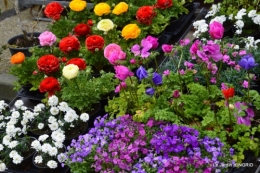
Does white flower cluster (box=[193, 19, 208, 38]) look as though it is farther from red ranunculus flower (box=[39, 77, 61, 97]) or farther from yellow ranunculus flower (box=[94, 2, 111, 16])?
red ranunculus flower (box=[39, 77, 61, 97])

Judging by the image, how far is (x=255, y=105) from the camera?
2762 mm

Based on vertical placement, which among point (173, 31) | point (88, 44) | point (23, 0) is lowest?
point (23, 0)

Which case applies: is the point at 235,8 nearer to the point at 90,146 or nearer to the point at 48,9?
the point at 48,9

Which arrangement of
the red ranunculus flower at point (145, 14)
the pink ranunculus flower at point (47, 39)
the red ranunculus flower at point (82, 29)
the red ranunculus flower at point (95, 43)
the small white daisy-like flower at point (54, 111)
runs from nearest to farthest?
the small white daisy-like flower at point (54, 111) → the red ranunculus flower at point (95, 43) → the pink ranunculus flower at point (47, 39) → the red ranunculus flower at point (145, 14) → the red ranunculus flower at point (82, 29)

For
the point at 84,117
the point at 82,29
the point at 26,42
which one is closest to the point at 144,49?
the point at 84,117

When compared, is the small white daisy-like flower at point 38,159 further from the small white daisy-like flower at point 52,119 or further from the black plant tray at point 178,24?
the black plant tray at point 178,24

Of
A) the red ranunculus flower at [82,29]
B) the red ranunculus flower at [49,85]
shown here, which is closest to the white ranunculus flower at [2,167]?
the red ranunculus flower at [49,85]

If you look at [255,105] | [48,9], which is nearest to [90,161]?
[255,105]

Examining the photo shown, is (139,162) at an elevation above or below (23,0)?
above

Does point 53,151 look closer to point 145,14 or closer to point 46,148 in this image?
point 46,148

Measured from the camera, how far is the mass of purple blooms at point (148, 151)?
238cm

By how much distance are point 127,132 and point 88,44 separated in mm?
1133

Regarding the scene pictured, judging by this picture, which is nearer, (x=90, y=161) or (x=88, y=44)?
(x=90, y=161)

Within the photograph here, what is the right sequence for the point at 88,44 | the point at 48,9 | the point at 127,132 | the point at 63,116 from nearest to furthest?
1. the point at 127,132
2. the point at 63,116
3. the point at 88,44
4. the point at 48,9
